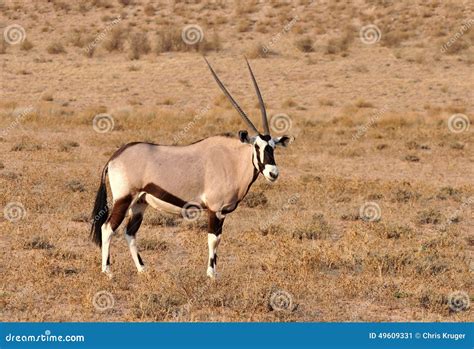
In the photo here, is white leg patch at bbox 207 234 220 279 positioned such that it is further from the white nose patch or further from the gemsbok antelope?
the white nose patch

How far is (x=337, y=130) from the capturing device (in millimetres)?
22484

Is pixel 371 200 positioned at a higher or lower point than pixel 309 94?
higher

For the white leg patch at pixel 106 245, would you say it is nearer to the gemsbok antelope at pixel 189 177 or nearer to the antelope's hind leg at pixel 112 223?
the antelope's hind leg at pixel 112 223

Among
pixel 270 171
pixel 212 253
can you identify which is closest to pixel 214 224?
pixel 212 253

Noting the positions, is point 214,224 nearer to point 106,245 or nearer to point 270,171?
point 270,171

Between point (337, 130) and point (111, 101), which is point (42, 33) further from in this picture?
point (337, 130)

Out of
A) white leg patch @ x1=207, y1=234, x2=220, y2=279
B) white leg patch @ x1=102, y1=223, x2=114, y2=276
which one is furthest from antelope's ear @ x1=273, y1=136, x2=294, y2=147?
white leg patch @ x1=102, y1=223, x2=114, y2=276

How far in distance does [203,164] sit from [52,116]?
15.4m

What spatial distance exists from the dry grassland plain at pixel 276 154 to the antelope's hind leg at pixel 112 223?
0.24 meters

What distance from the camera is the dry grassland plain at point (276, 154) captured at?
9.02 metres

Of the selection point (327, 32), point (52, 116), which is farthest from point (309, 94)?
point (327, 32)

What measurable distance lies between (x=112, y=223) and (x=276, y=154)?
413 inches

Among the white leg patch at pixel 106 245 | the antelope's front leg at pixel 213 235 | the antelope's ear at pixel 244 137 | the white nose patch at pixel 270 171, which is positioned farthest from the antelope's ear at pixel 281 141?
the white leg patch at pixel 106 245

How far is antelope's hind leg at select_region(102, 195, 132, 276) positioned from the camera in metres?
9.30
